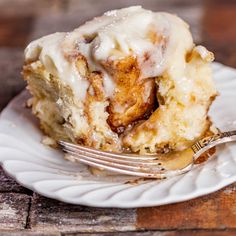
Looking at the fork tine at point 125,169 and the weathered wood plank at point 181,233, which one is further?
the fork tine at point 125,169

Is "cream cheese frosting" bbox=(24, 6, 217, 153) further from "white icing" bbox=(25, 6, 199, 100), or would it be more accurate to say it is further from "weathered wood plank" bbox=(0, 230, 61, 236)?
"weathered wood plank" bbox=(0, 230, 61, 236)

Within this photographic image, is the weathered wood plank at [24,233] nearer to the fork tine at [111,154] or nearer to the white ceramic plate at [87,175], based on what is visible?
the white ceramic plate at [87,175]

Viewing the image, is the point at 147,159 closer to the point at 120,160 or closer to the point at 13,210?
the point at 120,160

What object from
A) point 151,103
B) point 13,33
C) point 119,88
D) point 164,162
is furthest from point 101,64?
point 13,33

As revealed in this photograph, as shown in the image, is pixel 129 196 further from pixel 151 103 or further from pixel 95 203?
pixel 151 103

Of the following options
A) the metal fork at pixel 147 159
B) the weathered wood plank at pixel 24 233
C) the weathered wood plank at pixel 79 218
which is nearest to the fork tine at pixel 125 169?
the metal fork at pixel 147 159

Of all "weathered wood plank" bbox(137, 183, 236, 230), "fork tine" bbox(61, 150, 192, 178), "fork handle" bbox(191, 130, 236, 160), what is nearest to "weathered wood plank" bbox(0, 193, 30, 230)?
"fork tine" bbox(61, 150, 192, 178)
